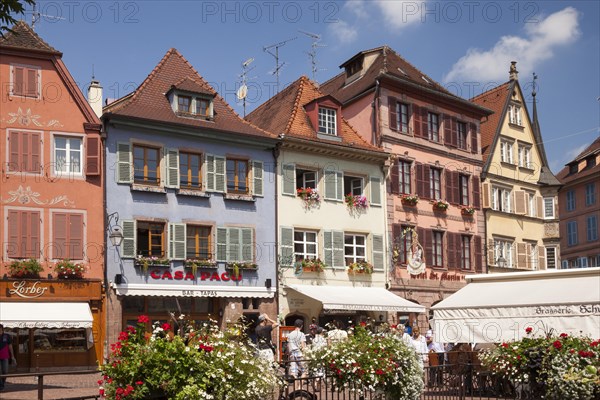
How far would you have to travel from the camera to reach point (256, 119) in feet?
118

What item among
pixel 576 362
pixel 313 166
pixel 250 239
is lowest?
pixel 576 362

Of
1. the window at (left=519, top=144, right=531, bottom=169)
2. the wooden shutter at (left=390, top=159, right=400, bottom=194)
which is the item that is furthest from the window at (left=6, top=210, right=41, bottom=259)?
the window at (left=519, top=144, right=531, bottom=169)

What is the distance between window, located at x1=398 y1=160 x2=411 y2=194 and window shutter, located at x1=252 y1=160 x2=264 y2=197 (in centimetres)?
653

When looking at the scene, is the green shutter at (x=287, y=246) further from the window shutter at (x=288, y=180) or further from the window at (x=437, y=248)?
the window at (x=437, y=248)

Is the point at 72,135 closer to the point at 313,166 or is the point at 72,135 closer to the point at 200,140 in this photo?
the point at 200,140

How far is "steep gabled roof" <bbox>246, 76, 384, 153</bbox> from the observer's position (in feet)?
106

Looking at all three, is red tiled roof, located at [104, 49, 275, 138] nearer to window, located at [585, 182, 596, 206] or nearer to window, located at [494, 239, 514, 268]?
window, located at [494, 239, 514, 268]

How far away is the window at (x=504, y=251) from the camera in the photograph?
3861 cm

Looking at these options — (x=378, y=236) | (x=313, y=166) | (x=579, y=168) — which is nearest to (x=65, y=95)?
(x=313, y=166)

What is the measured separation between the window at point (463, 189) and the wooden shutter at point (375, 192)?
5.25 meters

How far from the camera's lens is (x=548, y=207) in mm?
41594

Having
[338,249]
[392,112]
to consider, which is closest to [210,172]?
[338,249]

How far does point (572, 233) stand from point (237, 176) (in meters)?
31.3

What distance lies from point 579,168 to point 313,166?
1142 inches
